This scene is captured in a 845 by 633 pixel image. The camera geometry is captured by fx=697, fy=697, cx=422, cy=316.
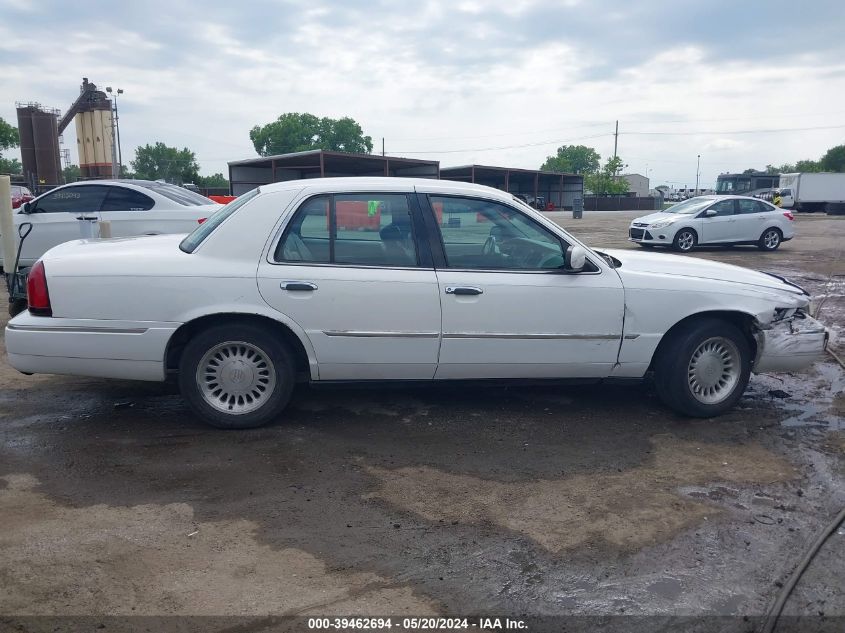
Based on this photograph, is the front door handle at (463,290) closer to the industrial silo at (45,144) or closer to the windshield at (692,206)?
the windshield at (692,206)

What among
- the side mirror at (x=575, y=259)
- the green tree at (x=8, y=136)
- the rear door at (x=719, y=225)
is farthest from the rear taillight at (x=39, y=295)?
the green tree at (x=8, y=136)

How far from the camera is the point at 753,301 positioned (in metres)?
4.95

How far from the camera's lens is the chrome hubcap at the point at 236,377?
15.1 ft

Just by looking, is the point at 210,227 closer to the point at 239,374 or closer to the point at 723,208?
the point at 239,374

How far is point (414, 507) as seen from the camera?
12.2ft

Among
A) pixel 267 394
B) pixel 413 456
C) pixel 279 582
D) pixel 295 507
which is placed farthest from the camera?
pixel 267 394

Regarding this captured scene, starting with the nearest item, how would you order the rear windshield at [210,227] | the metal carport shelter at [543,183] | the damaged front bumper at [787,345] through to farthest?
the rear windshield at [210,227]
the damaged front bumper at [787,345]
the metal carport shelter at [543,183]

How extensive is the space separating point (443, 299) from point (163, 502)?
2.07 metres

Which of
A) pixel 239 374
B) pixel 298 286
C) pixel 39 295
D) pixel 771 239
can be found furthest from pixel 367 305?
pixel 771 239

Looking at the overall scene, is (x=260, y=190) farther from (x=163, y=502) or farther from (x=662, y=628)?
(x=662, y=628)

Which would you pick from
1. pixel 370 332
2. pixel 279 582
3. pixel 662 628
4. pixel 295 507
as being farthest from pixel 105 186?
pixel 662 628

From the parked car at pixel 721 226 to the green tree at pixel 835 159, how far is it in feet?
243

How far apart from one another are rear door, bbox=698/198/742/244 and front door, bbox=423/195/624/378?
14542 mm

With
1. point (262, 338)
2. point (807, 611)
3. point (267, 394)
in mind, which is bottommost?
point (807, 611)
